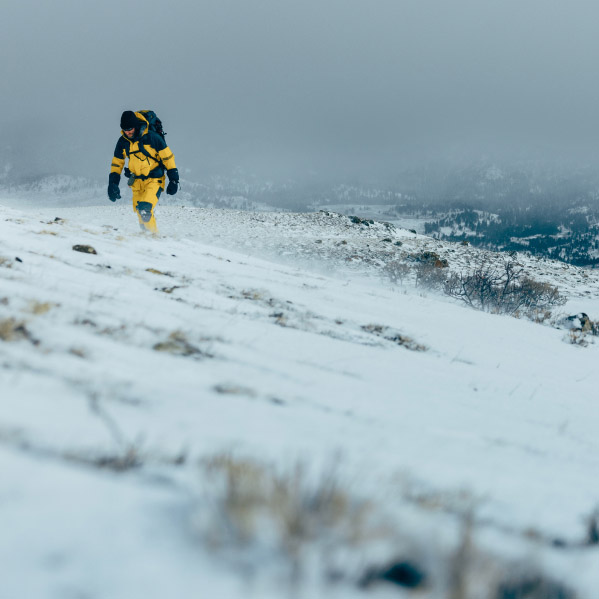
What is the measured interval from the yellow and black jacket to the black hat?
7.7 inches

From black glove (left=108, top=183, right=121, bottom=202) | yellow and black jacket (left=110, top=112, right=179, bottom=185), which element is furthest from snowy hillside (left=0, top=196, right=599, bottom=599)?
black glove (left=108, top=183, right=121, bottom=202)

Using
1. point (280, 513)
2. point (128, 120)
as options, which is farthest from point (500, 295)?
point (280, 513)

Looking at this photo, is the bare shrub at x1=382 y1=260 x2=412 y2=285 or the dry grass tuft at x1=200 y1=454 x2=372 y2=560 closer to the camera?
the dry grass tuft at x1=200 y1=454 x2=372 y2=560

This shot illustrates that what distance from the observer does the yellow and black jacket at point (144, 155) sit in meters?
7.39

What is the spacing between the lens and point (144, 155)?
7594 mm

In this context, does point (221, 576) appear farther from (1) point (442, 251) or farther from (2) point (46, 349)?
(1) point (442, 251)

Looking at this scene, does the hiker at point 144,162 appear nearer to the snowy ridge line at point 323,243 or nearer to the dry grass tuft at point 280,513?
the snowy ridge line at point 323,243

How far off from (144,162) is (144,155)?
156mm

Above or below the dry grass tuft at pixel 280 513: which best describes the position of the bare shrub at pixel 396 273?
below

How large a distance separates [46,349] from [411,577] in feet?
4.99

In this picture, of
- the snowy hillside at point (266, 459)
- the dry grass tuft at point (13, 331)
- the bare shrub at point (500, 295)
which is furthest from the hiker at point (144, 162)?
the bare shrub at point (500, 295)

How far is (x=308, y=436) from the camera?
126cm

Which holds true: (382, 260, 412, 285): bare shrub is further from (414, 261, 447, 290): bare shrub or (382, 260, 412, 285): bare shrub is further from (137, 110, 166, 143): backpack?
(137, 110, 166, 143): backpack

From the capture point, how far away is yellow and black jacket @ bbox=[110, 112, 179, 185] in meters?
7.39
